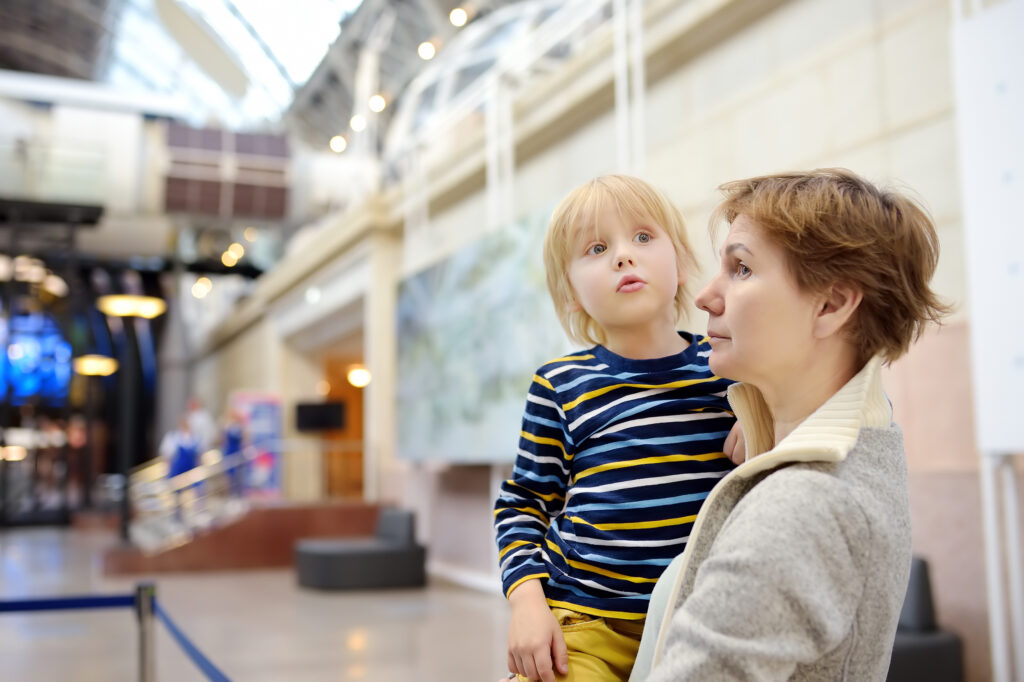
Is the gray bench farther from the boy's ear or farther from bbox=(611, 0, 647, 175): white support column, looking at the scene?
the boy's ear

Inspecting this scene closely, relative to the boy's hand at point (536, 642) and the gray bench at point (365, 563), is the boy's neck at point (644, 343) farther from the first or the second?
the gray bench at point (365, 563)

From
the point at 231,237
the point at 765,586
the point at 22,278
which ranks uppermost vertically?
the point at 231,237

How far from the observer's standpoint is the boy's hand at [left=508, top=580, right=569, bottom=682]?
135cm

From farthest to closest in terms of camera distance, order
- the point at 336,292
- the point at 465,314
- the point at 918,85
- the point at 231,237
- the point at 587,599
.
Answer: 1. the point at 231,237
2. the point at 336,292
3. the point at 465,314
4. the point at 918,85
5. the point at 587,599

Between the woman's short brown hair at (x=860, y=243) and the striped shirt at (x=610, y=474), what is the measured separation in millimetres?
348

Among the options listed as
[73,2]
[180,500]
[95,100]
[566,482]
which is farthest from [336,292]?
[73,2]

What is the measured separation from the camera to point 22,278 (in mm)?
24672

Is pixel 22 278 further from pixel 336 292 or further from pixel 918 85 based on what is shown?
pixel 918 85

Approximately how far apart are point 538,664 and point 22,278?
88.0 ft

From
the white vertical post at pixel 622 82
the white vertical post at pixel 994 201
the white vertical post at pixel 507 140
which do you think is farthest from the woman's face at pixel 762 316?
the white vertical post at pixel 507 140

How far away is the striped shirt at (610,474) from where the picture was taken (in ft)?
4.62

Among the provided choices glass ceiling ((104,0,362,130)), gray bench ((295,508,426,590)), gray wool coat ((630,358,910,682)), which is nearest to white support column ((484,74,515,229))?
gray bench ((295,508,426,590))

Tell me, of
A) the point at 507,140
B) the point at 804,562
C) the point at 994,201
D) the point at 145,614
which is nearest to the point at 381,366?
the point at 507,140

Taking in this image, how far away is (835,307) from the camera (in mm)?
1161
